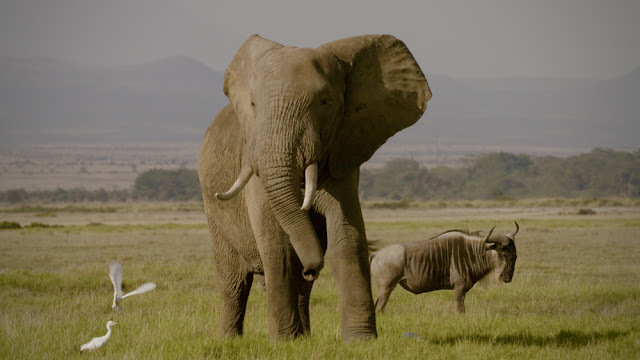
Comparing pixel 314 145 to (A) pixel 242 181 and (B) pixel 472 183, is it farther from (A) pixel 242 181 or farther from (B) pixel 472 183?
(B) pixel 472 183

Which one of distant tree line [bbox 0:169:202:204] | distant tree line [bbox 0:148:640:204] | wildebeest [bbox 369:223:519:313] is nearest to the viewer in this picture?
wildebeest [bbox 369:223:519:313]

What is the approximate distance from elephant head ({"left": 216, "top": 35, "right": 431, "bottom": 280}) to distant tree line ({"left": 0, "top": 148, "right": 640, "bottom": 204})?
127m

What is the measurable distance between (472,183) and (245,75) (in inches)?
5696

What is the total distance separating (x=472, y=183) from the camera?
5876 inches

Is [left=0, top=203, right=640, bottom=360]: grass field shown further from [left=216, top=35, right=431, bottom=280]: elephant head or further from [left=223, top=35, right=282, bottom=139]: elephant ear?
[left=223, top=35, right=282, bottom=139]: elephant ear

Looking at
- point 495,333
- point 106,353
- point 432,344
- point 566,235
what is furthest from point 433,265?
point 566,235

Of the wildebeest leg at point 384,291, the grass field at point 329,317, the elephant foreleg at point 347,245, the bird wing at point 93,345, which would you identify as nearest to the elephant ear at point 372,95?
the elephant foreleg at point 347,245

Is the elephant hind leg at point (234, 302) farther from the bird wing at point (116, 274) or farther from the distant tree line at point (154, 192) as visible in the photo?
the distant tree line at point (154, 192)

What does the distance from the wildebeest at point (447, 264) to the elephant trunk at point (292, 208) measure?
5193mm

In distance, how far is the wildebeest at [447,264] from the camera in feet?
37.5

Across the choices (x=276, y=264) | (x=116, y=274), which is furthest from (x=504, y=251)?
(x=116, y=274)

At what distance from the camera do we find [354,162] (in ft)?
22.9

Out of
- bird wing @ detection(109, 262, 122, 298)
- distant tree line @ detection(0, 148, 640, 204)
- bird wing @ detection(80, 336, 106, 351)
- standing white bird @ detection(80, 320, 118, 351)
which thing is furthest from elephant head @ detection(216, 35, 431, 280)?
distant tree line @ detection(0, 148, 640, 204)

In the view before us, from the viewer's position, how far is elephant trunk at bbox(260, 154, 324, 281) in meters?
6.23
